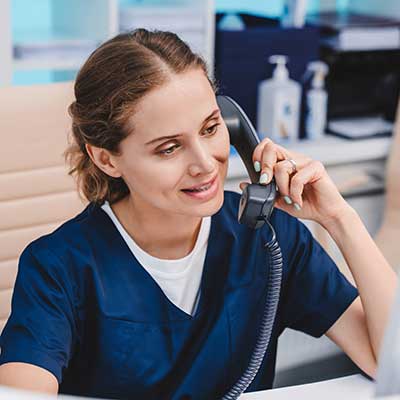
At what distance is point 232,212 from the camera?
1391 mm

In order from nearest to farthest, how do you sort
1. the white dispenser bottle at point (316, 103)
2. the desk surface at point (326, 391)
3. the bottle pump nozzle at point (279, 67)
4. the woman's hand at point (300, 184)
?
1. the desk surface at point (326, 391)
2. the woman's hand at point (300, 184)
3. the bottle pump nozzle at point (279, 67)
4. the white dispenser bottle at point (316, 103)

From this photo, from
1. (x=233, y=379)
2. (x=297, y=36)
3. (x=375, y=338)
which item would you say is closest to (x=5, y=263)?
(x=233, y=379)

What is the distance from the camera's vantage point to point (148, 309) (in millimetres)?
1270

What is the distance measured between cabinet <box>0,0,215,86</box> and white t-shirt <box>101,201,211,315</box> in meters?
0.89

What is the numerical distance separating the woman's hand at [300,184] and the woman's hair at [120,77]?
0.48ft

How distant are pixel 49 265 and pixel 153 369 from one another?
0.72ft

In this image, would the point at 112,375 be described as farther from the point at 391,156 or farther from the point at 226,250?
the point at 391,156

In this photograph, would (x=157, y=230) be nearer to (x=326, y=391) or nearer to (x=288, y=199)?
(x=288, y=199)

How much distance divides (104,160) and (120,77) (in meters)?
0.15

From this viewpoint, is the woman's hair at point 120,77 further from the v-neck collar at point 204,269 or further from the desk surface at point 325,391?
the desk surface at point 325,391

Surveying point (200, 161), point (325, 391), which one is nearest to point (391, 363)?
point (325, 391)

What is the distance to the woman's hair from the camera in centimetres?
119

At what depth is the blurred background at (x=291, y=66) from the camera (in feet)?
7.38

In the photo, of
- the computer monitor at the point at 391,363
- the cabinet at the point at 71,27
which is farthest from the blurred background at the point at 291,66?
the computer monitor at the point at 391,363
